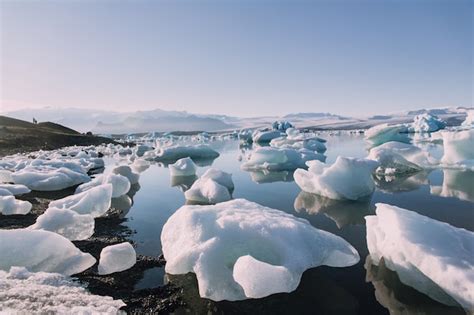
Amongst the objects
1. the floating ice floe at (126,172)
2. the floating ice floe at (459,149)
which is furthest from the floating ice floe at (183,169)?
the floating ice floe at (459,149)

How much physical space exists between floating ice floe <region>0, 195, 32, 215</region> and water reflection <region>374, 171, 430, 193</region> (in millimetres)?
8408

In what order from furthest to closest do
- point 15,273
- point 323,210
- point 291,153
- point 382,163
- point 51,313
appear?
point 291,153
point 382,163
point 323,210
point 15,273
point 51,313

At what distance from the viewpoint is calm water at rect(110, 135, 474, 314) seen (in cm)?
365

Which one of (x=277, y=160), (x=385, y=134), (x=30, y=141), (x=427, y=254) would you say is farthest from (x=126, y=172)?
(x=30, y=141)

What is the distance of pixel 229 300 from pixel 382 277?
1858mm

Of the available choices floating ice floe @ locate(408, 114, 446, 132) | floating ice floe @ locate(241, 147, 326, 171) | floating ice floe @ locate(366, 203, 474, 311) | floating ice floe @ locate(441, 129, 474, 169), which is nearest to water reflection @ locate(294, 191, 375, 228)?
floating ice floe @ locate(366, 203, 474, 311)

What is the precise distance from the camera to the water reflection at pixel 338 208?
22.4 ft

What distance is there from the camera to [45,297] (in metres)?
3.46

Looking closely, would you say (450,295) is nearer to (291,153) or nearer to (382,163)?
(382,163)

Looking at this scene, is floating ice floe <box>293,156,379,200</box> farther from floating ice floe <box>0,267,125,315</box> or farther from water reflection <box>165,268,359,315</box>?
floating ice floe <box>0,267,125,315</box>

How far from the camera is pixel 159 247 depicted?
5531 millimetres

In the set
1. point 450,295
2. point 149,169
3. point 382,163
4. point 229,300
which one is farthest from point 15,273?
point 149,169

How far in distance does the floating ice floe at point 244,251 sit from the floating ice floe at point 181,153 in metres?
15.9

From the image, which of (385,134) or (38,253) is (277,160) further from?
(385,134)
